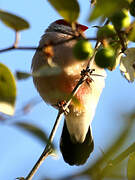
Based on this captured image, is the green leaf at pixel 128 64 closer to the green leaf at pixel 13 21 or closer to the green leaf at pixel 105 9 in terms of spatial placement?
the green leaf at pixel 13 21

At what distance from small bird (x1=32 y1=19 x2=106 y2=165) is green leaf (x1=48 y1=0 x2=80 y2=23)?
5.15ft

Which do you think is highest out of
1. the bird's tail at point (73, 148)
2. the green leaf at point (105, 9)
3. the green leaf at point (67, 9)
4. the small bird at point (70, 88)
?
the green leaf at point (67, 9)

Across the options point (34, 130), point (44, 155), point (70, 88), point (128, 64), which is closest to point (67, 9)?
point (34, 130)

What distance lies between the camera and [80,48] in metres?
1.57

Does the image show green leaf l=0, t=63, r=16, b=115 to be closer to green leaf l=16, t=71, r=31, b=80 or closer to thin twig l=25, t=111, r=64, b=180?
green leaf l=16, t=71, r=31, b=80

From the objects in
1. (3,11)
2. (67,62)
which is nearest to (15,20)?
(3,11)

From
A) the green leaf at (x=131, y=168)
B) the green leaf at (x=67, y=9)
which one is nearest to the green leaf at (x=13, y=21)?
the green leaf at (x=67, y=9)

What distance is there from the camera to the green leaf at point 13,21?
5.31 ft

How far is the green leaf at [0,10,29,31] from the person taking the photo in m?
1.62

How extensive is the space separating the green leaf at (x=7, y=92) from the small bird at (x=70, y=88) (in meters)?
1.60

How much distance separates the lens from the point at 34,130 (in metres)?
1.26

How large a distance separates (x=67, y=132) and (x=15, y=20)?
3.87 metres

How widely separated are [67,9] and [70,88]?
2.64m

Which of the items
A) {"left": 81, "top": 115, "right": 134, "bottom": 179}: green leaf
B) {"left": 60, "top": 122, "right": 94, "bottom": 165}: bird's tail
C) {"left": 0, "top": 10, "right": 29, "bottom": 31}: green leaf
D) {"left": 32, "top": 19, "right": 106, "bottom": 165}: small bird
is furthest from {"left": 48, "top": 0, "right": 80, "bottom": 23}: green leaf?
{"left": 60, "top": 122, "right": 94, "bottom": 165}: bird's tail
